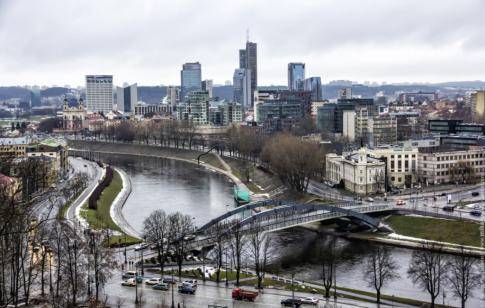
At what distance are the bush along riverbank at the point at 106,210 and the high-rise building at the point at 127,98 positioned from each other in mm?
122631

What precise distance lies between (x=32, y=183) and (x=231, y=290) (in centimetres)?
2331

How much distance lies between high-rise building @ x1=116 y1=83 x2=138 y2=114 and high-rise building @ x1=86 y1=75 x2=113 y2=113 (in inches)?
209

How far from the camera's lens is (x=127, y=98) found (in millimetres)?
176875

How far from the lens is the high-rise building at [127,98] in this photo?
17462 centimetres

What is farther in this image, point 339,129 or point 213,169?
point 339,129

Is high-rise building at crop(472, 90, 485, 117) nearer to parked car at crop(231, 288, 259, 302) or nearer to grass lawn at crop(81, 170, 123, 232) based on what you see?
grass lawn at crop(81, 170, 123, 232)

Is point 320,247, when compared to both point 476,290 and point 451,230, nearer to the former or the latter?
point 451,230

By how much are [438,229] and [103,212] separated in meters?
16.1

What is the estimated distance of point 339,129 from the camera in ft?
247

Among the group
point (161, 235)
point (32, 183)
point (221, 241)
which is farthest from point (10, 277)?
point (32, 183)

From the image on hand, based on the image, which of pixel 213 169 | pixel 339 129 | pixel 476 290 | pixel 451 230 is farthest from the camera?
pixel 339 129

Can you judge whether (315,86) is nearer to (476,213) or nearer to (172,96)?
(172,96)

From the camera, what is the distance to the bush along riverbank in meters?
29.4

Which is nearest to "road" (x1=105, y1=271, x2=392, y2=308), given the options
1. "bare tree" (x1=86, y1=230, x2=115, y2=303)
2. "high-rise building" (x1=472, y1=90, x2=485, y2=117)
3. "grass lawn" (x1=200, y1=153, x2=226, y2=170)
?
"bare tree" (x1=86, y1=230, x2=115, y2=303)
